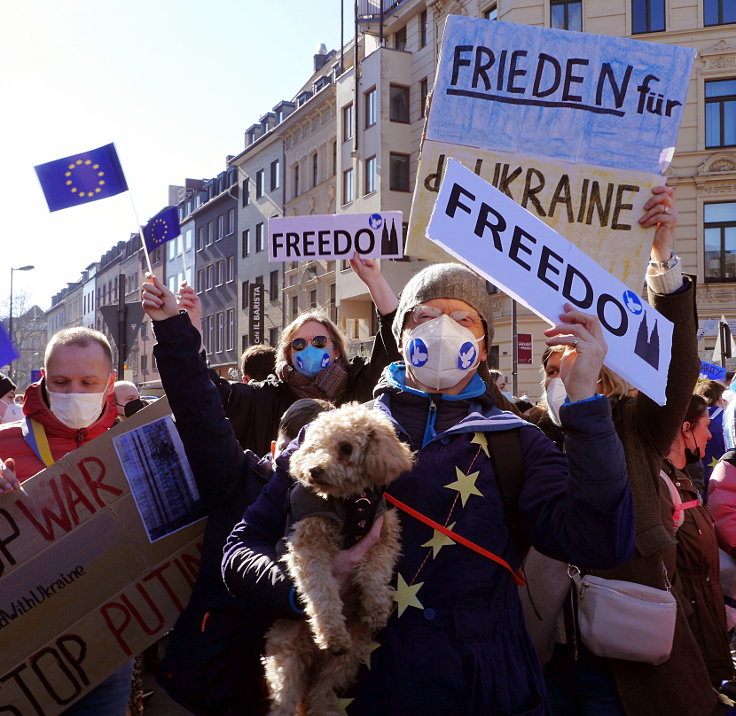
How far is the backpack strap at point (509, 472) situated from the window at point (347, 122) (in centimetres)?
3158

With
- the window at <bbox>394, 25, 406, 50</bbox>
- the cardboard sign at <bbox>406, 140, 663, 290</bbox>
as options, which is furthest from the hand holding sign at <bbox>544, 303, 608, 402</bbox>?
the window at <bbox>394, 25, 406, 50</bbox>

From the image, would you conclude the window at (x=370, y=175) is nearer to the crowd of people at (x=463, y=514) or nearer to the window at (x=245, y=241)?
the window at (x=245, y=241)

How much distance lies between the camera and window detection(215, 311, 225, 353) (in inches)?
1945

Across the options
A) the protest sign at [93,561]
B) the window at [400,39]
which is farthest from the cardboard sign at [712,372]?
the window at [400,39]

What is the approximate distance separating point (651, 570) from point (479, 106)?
2351mm

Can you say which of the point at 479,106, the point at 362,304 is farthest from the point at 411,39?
the point at 479,106

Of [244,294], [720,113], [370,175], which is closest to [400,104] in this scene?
[370,175]

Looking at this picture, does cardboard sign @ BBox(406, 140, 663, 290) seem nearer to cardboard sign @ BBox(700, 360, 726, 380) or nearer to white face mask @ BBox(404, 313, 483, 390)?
white face mask @ BBox(404, 313, 483, 390)

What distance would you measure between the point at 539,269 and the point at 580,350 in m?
0.37

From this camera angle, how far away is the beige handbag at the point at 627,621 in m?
2.93

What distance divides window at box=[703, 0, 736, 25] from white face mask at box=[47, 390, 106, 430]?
2486cm

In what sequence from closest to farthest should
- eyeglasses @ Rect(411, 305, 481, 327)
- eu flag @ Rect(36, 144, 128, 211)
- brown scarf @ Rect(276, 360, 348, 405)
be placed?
eyeglasses @ Rect(411, 305, 481, 327), brown scarf @ Rect(276, 360, 348, 405), eu flag @ Rect(36, 144, 128, 211)

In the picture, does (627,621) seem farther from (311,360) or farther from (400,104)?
(400,104)

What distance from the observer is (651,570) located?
3.06 meters
